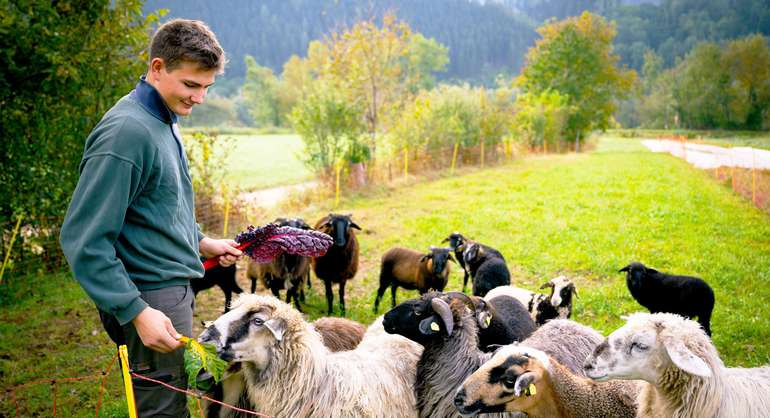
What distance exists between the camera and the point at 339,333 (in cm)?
471

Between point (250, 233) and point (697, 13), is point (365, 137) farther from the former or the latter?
point (697, 13)

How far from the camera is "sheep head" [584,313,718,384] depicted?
10.7 feet

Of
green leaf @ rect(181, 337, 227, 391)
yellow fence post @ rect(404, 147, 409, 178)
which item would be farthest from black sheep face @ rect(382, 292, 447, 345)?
yellow fence post @ rect(404, 147, 409, 178)

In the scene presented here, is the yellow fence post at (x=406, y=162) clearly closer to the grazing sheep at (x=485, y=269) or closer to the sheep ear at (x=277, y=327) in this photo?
the grazing sheep at (x=485, y=269)

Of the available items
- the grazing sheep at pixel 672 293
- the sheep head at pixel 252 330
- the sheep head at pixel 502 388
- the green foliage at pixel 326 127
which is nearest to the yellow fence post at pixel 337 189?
the green foliage at pixel 326 127

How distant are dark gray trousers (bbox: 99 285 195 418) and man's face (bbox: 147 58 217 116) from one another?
33.0 inches

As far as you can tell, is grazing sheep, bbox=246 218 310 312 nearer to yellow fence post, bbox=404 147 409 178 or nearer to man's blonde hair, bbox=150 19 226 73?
man's blonde hair, bbox=150 19 226 73

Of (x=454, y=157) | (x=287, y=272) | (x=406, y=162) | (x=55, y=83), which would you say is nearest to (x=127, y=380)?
(x=287, y=272)

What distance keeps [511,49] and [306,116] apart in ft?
455

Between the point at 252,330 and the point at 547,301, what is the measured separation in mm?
4105

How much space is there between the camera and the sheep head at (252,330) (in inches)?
118

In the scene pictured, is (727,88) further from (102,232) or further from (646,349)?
(102,232)

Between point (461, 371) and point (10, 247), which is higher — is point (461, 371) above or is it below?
below

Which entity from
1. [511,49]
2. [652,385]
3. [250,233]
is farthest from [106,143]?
[511,49]
